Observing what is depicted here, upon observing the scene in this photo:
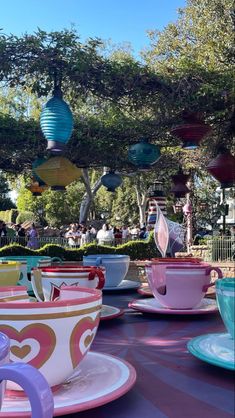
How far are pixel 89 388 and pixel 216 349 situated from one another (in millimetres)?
727

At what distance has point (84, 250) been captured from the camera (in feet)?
32.2

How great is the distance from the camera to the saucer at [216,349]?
6.42ft

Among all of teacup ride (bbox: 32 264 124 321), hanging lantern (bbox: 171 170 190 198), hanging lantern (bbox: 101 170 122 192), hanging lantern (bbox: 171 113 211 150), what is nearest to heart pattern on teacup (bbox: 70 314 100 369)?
teacup ride (bbox: 32 264 124 321)

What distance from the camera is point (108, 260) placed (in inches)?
192

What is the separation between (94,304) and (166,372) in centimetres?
49

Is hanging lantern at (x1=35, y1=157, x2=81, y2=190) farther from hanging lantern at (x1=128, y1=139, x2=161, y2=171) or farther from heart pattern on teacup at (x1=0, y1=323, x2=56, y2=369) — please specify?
heart pattern on teacup at (x1=0, y1=323, x2=56, y2=369)

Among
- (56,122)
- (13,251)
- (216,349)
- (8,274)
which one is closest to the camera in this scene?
(216,349)

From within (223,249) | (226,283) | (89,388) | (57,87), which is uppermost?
(57,87)

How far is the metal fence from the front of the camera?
9.66m

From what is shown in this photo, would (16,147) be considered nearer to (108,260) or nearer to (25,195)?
(108,260)

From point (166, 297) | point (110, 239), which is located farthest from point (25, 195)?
point (166, 297)

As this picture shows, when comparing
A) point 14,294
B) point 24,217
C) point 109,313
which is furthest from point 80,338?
point 24,217

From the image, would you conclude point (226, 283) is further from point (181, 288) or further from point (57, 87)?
point (57, 87)

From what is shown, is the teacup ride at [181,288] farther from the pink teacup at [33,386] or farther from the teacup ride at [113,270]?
the pink teacup at [33,386]
